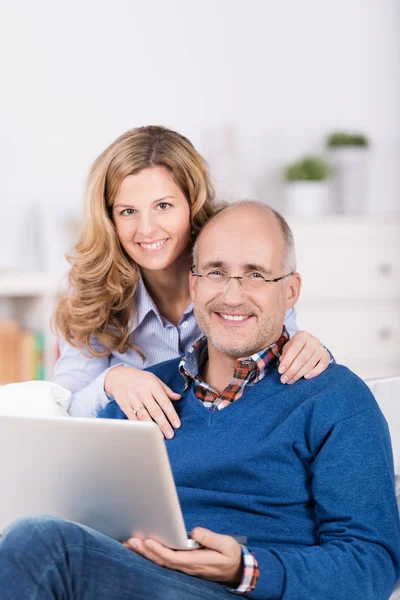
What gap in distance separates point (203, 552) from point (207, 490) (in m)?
0.27

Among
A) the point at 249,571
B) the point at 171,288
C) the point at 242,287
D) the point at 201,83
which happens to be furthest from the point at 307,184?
the point at 249,571

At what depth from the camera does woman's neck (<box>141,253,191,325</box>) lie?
6.99 ft

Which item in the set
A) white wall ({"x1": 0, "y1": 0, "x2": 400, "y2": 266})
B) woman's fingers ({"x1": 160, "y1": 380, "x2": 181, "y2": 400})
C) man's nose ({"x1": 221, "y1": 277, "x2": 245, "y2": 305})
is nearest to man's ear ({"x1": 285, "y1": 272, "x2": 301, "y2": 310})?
man's nose ({"x1": 221, "y1": 277, "x2": 245, "y2": 305})

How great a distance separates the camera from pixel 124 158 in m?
2.03

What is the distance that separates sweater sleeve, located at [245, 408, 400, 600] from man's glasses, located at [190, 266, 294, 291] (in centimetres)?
32

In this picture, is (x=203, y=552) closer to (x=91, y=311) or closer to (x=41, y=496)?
(x=41, y=496)

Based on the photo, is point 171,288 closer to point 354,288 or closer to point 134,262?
point 134,262

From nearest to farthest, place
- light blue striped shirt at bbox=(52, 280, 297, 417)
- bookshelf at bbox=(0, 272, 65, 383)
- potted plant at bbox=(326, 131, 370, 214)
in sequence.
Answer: light blue striped shirt at bbox=(52, 280, 297, 417) → bookshelf at bbox=(0, 272, 65, 383) → potted plant at bbox=(326, 131, 370, 214)

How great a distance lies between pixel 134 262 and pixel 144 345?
7.8 inches

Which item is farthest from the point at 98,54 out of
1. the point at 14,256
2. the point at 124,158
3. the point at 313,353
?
the point at 313,353

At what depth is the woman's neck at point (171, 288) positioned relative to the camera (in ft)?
6.99

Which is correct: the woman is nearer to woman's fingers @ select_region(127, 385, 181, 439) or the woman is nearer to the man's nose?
woman's fingers @ select_region(127, 385, 181, 439)

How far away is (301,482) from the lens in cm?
152

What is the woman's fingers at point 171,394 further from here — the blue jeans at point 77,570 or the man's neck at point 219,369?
the blue jeans at point 77,570
